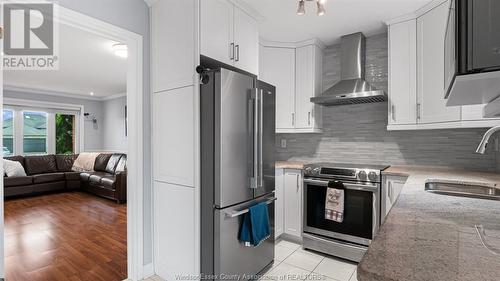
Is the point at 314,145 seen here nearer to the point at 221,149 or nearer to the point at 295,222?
the point at 295,222

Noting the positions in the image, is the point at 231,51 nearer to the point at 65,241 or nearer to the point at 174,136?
the point at 174,136

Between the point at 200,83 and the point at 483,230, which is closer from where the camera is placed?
the point at 483,230

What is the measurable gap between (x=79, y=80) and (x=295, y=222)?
222 inches

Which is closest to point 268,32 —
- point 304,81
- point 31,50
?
point 304,81

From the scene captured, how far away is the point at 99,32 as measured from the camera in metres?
1.93

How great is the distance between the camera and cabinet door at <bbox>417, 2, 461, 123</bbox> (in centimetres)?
228

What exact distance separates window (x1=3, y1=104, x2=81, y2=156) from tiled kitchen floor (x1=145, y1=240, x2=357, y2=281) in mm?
6666

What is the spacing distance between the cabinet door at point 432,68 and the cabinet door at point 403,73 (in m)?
0.05

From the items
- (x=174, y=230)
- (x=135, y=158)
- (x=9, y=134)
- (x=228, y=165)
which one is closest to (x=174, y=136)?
(x=135, y=158)

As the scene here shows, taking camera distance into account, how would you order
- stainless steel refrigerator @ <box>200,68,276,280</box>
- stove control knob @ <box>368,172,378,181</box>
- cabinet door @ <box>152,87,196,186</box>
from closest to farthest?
1. stainless steel refrigerator @ <box>200,68,276,280</box>
2. cabinet door @ <box>152,87,196,186</box>
3. stove control knob @ <box>368,172,378,181</box>

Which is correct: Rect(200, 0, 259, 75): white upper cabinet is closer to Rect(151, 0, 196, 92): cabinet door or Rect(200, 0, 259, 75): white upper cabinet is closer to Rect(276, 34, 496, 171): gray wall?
Rect(151, 0, 196, 92): cabinet door

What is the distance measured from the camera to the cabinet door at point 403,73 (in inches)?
100

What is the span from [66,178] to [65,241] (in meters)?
3.53

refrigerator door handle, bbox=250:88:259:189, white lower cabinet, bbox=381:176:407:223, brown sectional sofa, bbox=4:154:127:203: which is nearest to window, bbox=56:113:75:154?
brown sectional sofa, bbox=4:154:127:203
